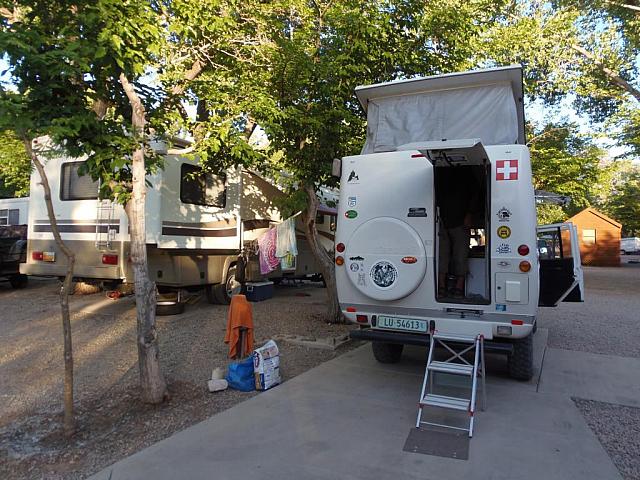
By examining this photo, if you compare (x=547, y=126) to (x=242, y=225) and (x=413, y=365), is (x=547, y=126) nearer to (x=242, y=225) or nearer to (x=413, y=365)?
(x=242, y=225)

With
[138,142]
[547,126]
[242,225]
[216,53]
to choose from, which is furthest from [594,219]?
[138,142]

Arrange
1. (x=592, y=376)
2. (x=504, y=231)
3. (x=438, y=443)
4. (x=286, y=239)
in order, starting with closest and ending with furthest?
1. (x=438, y=443)
2. (x=504, y=231)
3. (x=592, y=376)
4. (x=286, y=239)

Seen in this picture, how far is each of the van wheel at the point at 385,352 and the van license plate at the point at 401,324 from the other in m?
0.87

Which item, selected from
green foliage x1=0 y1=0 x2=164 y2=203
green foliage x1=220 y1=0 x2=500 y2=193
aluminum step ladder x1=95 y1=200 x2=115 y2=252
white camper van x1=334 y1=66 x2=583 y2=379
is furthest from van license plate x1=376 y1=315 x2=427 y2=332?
aluminum step ladder x1=95 y1=200 x2=115 y2=252

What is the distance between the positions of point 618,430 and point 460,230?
2701 millimetres

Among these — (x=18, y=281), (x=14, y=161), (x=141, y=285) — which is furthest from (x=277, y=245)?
(x=18, y=281)

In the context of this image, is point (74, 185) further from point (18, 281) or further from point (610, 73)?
point (610, 73)

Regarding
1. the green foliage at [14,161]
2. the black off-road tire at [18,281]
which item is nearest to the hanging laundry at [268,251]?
the green foliage at [14,161]

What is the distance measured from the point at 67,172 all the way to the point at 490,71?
7.74m

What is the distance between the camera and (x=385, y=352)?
6.06 meters

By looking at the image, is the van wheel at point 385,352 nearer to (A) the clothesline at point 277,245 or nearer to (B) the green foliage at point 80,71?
(B) the green foliage at point 80,71

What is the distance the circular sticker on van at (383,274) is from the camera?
5.06 metres

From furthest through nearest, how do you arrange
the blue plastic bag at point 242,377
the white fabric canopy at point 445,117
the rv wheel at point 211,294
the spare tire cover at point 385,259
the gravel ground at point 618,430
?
the rv wheel at point 211,294 → the white fabric canopy at point 445,117 → the blue plastic bag at point 242,377 → the spare tire cover at point 385,259 → the gravel ground at point 618,430

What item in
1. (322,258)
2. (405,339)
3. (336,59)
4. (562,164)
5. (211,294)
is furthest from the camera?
(562,164)
